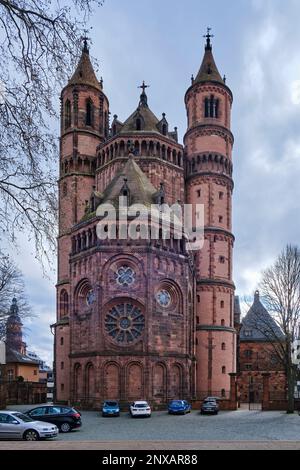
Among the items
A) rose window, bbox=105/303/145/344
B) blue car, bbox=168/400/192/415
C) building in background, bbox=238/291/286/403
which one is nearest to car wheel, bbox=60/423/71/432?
blue car, bbox=168/400/192/415

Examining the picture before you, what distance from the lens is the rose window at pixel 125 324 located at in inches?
1920

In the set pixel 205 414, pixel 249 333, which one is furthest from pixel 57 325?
pixel 249 333

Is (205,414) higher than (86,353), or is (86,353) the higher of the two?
(86,353)

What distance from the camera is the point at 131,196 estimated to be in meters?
52.7

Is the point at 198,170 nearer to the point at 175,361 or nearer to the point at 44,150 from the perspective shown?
the point at 175,361

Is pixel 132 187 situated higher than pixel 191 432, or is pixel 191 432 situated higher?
pixel 132 187

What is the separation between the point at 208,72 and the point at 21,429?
5434 cm

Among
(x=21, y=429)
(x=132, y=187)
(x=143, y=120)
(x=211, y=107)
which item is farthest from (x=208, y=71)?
(x=21, y=429)

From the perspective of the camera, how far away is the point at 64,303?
6219 cm

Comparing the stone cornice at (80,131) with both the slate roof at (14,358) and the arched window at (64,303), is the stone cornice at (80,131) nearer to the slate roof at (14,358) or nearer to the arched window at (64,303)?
the arched window at (64,303)

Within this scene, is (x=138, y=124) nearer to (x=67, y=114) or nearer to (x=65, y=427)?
(x=67, y=114)
